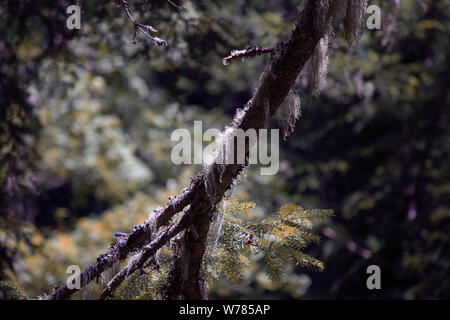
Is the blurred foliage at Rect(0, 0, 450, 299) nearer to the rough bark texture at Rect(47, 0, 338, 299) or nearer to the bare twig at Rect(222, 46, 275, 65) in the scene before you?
the rough bark texture at Rect(47, 0, 338, 299)

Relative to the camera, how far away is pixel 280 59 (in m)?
1.78

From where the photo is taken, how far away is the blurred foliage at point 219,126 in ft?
12.4

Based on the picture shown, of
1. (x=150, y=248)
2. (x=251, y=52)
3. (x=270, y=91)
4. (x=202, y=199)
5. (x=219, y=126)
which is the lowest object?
(x=150, y=248)

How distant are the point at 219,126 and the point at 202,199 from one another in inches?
208

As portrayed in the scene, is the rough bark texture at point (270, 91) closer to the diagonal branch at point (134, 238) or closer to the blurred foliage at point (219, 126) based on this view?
the diagonal branch at point (134, 238)

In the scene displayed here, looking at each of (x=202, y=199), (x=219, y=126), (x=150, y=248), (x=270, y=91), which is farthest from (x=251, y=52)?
(x=219, y=126)

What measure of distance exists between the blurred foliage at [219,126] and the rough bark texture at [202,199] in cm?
22

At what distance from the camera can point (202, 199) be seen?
1.89 metres

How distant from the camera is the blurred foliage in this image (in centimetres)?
377

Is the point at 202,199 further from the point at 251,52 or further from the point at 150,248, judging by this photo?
the point at 251,52

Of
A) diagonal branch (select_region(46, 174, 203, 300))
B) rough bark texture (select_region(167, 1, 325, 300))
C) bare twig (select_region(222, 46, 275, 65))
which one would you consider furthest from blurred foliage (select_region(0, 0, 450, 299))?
bare twig (select_region(222, 46, 275, 65))

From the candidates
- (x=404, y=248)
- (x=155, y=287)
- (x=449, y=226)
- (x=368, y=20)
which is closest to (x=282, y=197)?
(x=404, y=248)

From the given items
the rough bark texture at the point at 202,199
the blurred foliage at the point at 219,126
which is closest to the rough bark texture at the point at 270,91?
the rough bark texture at the point at 202,199

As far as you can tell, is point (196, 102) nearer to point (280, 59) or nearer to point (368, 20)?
point (368, 20)
